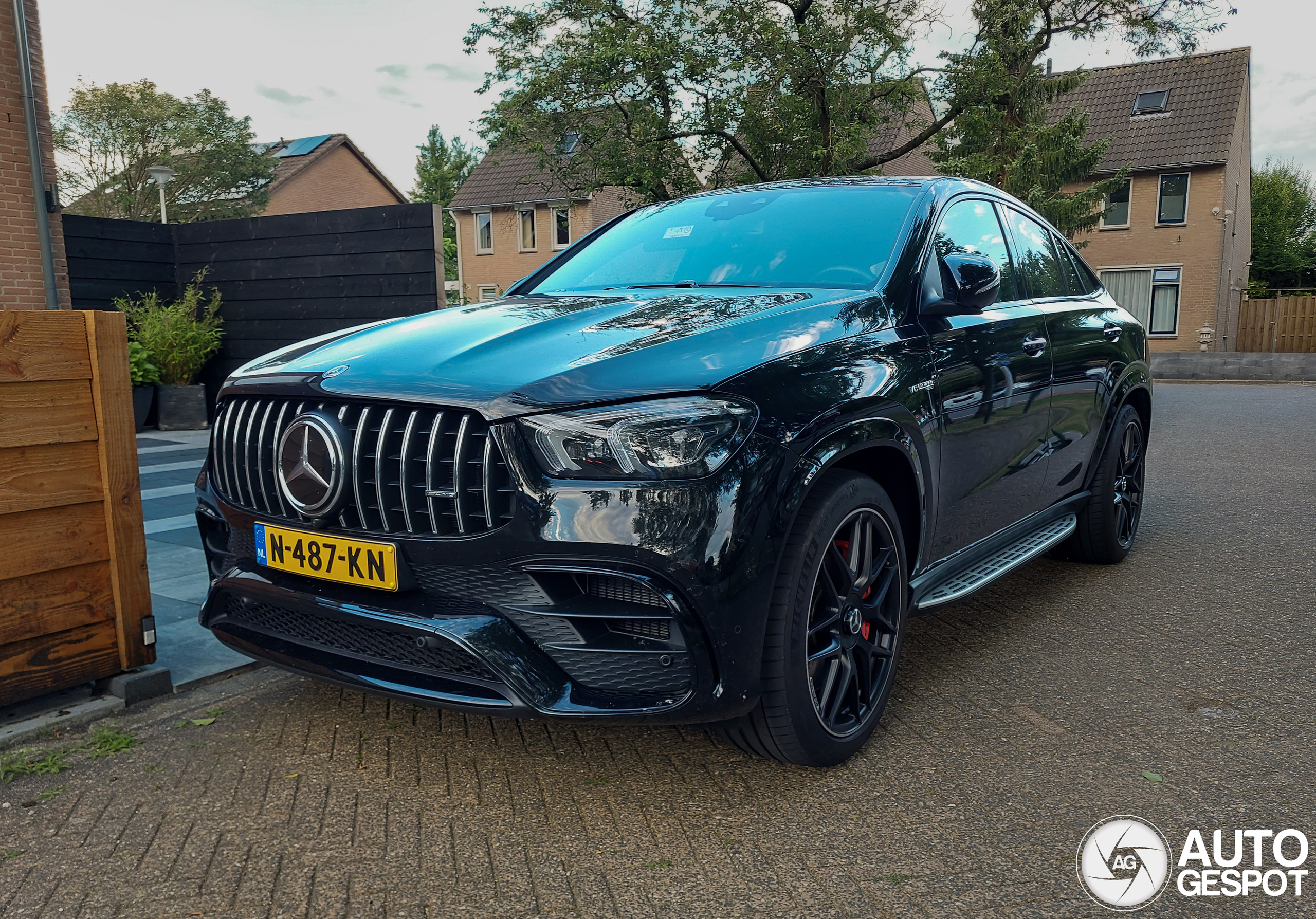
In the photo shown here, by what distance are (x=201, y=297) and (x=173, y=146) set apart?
39778mm

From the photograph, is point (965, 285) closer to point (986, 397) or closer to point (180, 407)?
point (986, 397)

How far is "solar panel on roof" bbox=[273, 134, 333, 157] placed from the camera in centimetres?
4872

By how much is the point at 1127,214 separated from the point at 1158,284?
90.8 inches

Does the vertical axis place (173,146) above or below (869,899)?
above

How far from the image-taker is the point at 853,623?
9.37ft

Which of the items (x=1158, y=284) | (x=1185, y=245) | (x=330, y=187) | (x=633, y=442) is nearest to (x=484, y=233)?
(x=330, y=187)

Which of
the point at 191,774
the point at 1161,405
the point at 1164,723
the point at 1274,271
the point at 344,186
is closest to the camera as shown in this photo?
the point at 191,774

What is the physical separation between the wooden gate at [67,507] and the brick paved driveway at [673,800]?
11.6 inches

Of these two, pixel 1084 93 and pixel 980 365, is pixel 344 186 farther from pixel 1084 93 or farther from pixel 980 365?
pixel 980 365

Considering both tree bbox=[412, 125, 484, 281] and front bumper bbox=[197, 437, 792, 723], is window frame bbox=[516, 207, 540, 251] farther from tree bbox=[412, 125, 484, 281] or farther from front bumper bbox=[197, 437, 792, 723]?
front bumper bbox=[197, 437, 792, 723]

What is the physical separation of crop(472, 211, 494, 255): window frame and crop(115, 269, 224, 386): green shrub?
100ft

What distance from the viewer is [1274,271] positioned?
4284 cm

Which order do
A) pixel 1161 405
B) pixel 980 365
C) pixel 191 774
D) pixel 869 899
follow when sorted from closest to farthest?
pixel 869 899 < pixel 191 774 < pixel 980 365 < pixel 1161 405

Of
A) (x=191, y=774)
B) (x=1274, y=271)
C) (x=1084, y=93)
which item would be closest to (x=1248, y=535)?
(x=191, y=774)
